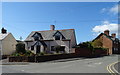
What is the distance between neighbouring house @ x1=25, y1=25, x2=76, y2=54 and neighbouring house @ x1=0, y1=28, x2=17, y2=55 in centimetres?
359

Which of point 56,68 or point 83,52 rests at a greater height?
point 83,52

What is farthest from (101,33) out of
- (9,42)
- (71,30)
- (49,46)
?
(9,42)

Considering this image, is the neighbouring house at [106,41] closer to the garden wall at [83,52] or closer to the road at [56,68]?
the garden wall at [83,52]

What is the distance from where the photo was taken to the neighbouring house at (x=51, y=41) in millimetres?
32469

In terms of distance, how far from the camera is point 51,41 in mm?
A: 33875

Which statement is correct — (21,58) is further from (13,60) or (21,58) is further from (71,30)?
(71,30)

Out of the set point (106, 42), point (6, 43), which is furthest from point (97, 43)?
point (6, 43)

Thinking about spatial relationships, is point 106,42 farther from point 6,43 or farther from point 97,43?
point 6,43

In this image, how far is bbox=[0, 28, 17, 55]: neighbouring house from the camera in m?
31.1

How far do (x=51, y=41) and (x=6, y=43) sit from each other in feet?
33.9

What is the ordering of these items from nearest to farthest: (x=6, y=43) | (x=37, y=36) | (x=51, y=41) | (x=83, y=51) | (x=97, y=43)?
(x=83, y=51), (x=6, y=43), (x=51, y=41), (x=37, y=36), (x=97, y=43)

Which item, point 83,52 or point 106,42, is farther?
point 106,42

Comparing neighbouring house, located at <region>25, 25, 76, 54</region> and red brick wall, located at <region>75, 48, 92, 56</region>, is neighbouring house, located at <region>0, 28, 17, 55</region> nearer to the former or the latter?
neighbouring house, located at <region>25, 25, 76, 54</region>

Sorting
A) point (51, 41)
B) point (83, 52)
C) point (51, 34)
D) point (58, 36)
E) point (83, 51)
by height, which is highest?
point (51, 34)
